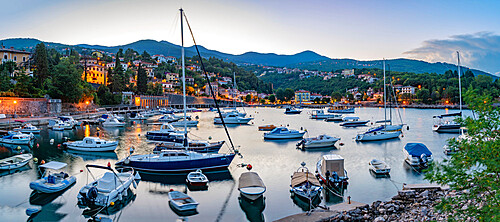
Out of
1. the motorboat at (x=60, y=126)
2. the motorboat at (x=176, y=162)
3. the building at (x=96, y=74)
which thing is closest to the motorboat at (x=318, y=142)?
the motorboat at (x=176, y=162)

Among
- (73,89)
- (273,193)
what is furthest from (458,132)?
(73,89)

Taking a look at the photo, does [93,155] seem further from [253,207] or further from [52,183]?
[253,207]

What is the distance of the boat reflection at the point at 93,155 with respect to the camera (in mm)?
24641

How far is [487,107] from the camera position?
6.29m

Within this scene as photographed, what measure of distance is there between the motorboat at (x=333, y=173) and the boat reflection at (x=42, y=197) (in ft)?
43.7

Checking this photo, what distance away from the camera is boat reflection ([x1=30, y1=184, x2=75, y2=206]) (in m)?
14.7

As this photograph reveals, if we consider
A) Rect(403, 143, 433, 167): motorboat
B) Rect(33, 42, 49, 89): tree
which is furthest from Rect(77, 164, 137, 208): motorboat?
Rect(33, 42, 49, 89): tree

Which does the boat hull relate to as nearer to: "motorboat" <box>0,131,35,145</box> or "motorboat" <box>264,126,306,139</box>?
"motorboat" <box>264,126,306,139</box>

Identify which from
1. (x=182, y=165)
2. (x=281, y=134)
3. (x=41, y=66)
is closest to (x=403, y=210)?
(x=182, y=165)

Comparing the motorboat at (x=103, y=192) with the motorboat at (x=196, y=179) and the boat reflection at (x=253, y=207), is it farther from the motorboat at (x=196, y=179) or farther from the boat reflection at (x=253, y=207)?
the boat reflection at (x=253, y=207)

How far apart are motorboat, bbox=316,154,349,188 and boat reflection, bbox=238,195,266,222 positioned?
372cm

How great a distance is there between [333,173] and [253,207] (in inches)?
195

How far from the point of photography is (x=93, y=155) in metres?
25.7

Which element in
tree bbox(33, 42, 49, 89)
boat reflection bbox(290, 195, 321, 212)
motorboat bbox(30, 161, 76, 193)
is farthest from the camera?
tree bbox(33, 42, 49, 89)
